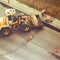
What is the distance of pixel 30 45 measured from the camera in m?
17.0

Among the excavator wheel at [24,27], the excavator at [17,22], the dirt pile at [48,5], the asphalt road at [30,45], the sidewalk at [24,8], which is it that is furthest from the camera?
the dirt pile at [48,5]

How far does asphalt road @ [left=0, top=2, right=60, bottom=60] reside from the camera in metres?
16.1

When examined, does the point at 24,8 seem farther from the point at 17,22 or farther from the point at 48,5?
the point at 17,22

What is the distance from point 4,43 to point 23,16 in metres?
2.79

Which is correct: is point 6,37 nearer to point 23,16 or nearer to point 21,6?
point 23,16

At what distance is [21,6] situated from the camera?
20625 mm

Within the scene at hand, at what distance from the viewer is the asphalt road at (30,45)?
16.1 m

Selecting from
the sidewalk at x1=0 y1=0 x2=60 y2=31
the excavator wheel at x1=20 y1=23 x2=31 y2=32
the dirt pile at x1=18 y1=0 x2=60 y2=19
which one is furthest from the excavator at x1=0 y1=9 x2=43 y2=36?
the dirt pile at x1=18 y1=0 x2=60 y2=19

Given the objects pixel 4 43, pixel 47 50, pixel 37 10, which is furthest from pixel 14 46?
pixel 37 10

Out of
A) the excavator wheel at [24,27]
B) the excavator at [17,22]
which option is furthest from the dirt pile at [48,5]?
the excavator wheel at [24,27]

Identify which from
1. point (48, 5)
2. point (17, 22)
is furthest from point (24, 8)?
point (17, 22)

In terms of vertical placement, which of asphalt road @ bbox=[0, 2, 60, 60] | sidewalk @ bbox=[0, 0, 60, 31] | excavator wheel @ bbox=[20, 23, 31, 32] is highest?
sidewalk @ bbox=[0, 0, 60, 31]

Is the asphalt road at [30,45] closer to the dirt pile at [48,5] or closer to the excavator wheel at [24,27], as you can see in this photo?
the excavator wheel at [24,27]

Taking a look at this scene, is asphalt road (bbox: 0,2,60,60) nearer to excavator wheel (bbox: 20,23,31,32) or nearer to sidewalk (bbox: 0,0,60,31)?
excavator wheel (bbox: 20,23,31,32)
